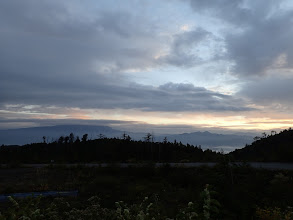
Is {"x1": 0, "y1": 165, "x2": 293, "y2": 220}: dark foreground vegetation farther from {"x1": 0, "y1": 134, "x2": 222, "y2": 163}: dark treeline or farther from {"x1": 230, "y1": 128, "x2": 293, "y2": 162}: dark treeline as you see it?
{"x1": 0, "y1": 134, "x2": 222, "y2": 163}: dark treeline

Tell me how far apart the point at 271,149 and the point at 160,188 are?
18.8 m

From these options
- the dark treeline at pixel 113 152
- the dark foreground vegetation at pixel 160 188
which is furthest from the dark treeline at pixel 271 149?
the dark treeline at pixel 113 152

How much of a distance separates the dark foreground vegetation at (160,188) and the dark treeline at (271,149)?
6800 millimetres

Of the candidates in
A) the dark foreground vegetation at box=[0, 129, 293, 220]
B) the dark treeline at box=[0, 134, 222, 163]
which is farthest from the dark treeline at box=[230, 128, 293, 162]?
the dark treeline at box=[0, 134, 222, 163]

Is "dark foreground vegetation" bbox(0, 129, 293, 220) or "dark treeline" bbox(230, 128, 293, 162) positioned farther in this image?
"dark treeline" bbox(230, 128, 293, 162)

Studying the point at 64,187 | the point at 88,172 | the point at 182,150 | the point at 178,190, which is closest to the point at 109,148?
the point at 182,150

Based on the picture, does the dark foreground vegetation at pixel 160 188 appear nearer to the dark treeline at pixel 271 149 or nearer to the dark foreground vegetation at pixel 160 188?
the dark foreground vegetation at pixel 160 188

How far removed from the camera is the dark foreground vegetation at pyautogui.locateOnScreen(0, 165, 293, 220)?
6.88 meters

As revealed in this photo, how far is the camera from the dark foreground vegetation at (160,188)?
6878 millimetres

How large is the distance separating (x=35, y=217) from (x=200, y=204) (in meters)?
1.75

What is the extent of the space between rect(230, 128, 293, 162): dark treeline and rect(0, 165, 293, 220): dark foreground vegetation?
6.80 metres

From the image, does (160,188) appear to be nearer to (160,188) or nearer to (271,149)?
(160,188)

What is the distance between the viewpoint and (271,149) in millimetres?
27641

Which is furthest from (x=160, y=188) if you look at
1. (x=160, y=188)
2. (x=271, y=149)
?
(x=271, y=149)
